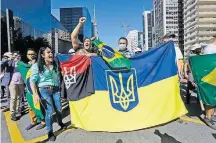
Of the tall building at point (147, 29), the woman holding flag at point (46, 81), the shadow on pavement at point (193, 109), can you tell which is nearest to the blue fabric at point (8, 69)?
the woman holding flag at point (46, 81)

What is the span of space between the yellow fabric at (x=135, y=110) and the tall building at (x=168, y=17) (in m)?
135

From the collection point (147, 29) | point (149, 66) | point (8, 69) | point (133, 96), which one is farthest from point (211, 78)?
point (147, 29)

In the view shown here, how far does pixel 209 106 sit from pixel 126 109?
5.69ft

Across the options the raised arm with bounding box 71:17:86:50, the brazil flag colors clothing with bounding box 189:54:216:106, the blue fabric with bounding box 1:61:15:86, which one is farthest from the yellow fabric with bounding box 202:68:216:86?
the blue fabric with bounding box 1:61:15:86

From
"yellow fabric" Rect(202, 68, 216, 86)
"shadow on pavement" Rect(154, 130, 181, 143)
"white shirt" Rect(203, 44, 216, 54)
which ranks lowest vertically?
"shadow on pavement" Rect(154, 130, 181, 143)

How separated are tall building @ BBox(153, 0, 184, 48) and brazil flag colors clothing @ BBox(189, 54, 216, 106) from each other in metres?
135

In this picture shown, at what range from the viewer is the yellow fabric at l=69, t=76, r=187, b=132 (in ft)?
17.6

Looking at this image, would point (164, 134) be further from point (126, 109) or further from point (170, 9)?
point (170, 9)

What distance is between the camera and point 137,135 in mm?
5062

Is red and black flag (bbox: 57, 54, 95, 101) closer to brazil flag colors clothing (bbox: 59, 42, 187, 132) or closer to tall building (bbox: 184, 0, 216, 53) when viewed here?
brazil flag colors clothing (bbox: 59, 42, 187, 132)

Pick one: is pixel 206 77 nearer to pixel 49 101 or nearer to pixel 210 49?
pixel 210 49

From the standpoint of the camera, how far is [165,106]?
216 inches

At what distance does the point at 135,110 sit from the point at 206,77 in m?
1.61

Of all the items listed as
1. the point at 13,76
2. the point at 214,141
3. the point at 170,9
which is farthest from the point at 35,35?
the point at 170,9
